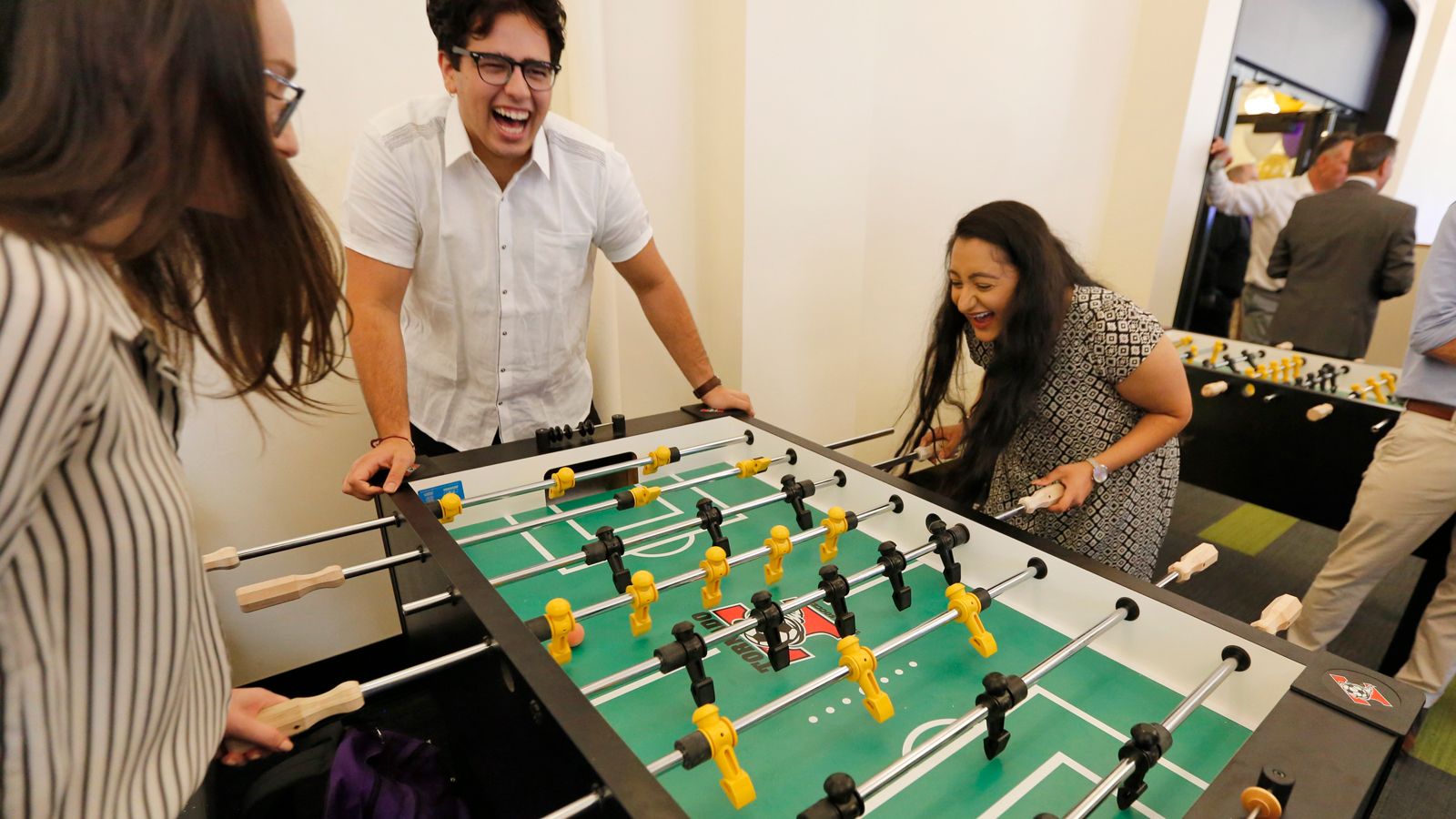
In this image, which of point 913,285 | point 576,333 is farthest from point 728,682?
point 913,285

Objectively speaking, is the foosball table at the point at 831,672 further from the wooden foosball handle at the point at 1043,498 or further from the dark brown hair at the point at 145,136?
the dark brown hair at the point at 145,136

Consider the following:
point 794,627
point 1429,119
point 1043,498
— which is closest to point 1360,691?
point 1043,498

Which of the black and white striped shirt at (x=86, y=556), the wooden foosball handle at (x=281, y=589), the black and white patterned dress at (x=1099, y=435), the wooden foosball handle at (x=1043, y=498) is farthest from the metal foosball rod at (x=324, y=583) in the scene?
the black and white patterned dress at (x=1099, y=435)

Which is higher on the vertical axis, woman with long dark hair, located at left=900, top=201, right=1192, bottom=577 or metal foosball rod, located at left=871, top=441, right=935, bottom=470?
woman with long dark hair, located at left=900, top=201, right=1192, bottom=577

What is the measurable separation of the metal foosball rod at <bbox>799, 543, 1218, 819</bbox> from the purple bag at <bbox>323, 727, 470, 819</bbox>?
87 cm

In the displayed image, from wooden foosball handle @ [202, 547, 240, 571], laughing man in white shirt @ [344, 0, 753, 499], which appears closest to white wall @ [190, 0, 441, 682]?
laughing man in white shirt @ [344, 0, 753, 499]

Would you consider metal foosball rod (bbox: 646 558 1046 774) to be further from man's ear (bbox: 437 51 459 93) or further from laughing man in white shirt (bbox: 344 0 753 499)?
man's ear (bbox: 437 51 459 93)

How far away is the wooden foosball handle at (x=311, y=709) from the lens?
784 millimetres

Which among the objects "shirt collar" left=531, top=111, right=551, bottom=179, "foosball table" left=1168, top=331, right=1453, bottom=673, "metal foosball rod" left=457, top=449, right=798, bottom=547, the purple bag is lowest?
the purple bag

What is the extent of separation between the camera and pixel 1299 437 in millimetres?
2324

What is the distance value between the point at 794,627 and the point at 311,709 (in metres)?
0.65

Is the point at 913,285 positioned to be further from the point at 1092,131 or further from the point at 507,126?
the point at 507,126

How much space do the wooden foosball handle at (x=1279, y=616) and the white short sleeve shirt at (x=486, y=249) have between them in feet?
5.03

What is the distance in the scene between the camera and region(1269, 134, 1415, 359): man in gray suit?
124 inches
